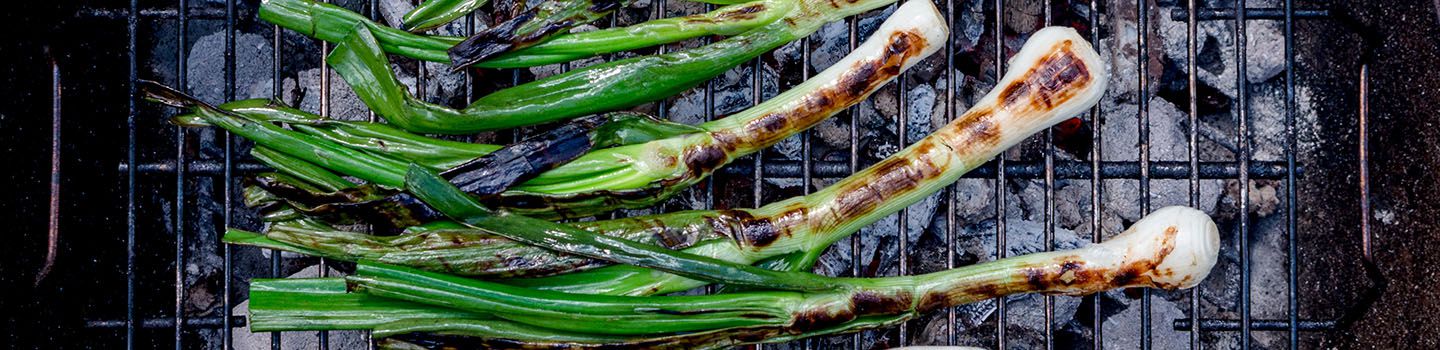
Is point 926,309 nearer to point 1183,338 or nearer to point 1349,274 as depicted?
point 1183,338

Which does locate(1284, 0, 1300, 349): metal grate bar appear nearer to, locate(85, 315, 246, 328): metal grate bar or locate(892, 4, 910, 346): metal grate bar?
locate(892, 4, 910, 346): metal grate bar

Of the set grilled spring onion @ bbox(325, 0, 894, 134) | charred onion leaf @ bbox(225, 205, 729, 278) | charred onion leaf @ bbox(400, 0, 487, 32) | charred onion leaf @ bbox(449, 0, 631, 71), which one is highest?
charred onion leaf @ bbox(400, 0, 487, 32)

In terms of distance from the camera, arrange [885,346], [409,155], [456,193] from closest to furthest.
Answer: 1. [456,193]
2. [409,155]
3. [885,346]

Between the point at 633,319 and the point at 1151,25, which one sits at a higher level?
the point at 1151,25

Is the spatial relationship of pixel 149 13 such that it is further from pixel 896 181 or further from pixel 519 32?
pixel 896 181

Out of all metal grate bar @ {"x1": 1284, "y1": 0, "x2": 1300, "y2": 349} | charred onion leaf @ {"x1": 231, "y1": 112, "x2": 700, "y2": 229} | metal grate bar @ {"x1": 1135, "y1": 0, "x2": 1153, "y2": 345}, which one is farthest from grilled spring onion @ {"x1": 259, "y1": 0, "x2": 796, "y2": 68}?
metal grate bar @ {"x1": 1284, "y1": 0, "x2": 1300, "y2": 349}

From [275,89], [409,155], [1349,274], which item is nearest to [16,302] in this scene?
[275,89]
